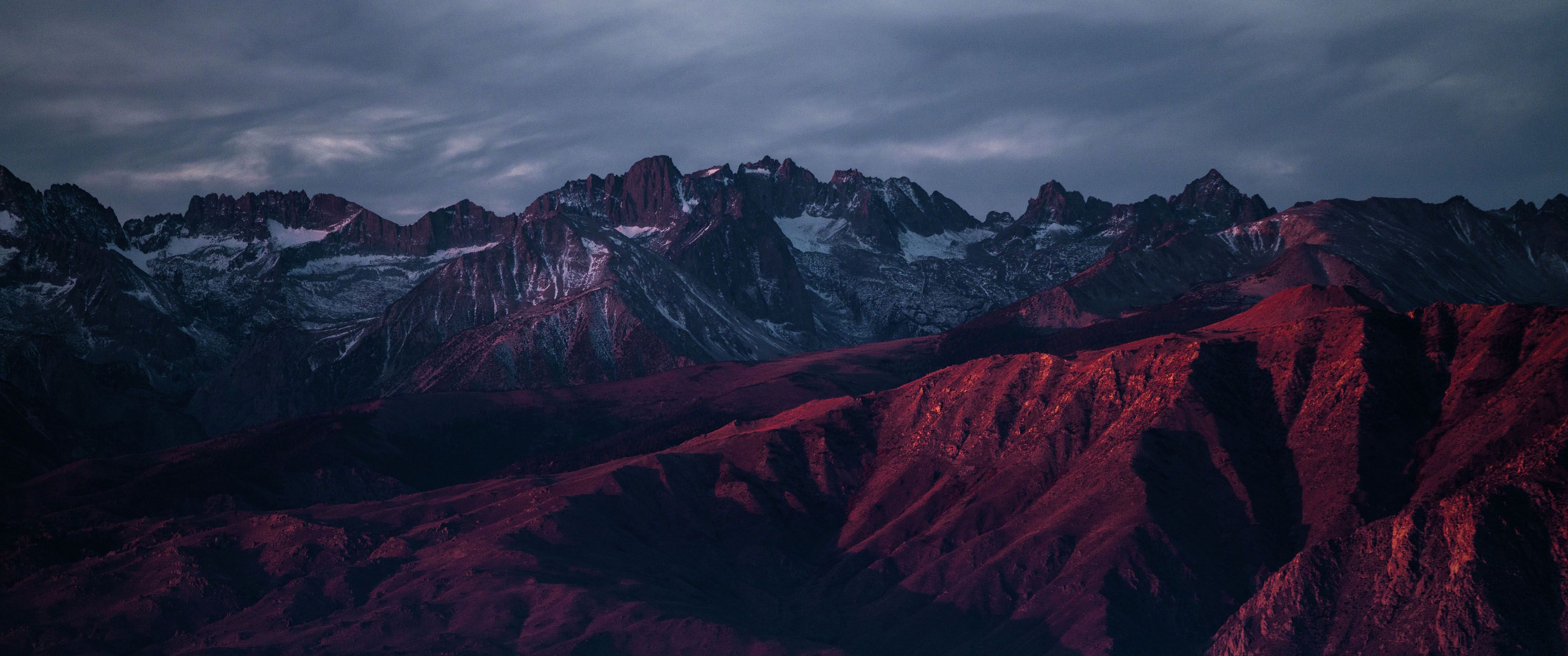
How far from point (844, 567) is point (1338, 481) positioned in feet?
161

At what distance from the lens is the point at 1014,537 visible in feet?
505

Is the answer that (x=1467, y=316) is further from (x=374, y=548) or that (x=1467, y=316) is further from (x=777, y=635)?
(x=374, y=548)

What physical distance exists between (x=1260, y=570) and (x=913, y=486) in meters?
44.1

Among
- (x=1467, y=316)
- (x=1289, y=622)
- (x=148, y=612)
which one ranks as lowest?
(x=1289, y=622)

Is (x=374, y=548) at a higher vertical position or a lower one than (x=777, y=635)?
higher

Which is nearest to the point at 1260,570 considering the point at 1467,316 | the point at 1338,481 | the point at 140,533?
the point at 1338,481

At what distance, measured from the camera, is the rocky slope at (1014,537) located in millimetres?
124500

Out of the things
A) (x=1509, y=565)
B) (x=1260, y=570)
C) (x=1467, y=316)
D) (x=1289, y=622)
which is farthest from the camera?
(x=1467, y=316)

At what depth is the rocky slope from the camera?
124500mm

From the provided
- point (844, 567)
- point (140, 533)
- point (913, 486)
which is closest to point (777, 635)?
point (844, 567)

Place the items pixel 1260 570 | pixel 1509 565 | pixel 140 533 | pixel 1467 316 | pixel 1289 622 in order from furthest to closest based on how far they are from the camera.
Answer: pixel 140 533
pixel 1467 316
pixel 1260 570
pixel 1289 622
pixel 1509 565

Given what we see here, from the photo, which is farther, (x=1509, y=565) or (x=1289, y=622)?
(x=1289, y=622)

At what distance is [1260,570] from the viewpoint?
140 metres

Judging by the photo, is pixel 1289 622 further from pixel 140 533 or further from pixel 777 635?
pixel 140 533
